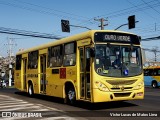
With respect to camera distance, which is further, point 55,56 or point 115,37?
point 55,56

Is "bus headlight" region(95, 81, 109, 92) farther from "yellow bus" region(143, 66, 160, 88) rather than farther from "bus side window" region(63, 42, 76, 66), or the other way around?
"yellow bus" region(143, 66, 160, 88)

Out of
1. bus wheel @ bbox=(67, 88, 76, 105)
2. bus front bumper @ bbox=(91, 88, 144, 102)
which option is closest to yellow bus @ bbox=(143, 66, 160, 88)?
bus wheel @ bbox=(67, 88, 76, 105)

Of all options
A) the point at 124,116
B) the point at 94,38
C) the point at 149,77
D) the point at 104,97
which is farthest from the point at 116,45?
the point at 149,77

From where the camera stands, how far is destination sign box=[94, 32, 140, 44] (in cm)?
1318

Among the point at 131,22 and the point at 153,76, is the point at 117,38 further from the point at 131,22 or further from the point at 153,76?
the point at 153,76

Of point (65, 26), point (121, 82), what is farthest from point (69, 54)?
point (65, 26)

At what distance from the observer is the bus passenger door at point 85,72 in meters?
13.2

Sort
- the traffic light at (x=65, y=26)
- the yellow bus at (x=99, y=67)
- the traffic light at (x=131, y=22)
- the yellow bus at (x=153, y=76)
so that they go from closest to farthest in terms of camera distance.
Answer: the yellow bus at (x=99, y=67) → the traffic light at (x=131, y=22) → the traffic light at (x=65, y=26) → the yellow bus at (x=153, y=76)

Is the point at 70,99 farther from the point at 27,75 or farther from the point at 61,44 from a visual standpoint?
the point at 27,75

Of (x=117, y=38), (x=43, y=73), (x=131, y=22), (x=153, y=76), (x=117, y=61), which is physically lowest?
(x=153, y=76)

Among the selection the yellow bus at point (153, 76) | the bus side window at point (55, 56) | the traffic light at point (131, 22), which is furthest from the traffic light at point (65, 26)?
the yellow bus at point (153, 76)

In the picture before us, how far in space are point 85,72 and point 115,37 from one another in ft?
6.36

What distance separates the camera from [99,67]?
1279cm

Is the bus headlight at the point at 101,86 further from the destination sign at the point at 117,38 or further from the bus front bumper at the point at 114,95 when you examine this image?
the destination sign at the point at 117,38
